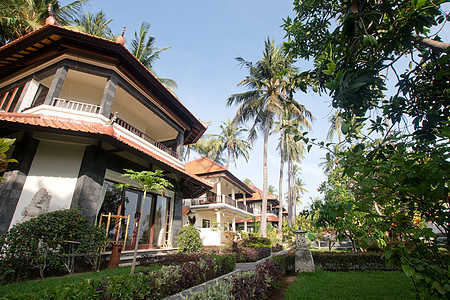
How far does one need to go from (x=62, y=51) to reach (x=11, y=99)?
332 centimetres

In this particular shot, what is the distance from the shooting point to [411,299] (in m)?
4.34

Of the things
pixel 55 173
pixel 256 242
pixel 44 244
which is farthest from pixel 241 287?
pixel 256 242

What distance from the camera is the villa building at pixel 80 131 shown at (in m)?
6.50

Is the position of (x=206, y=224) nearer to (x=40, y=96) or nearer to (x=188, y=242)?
(x=188, y=242)

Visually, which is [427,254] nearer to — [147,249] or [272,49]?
[147,249]

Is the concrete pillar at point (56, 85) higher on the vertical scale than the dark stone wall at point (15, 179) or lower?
higher

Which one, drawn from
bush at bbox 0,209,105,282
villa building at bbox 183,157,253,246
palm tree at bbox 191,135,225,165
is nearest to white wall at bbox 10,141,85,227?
bush at bbox 0,209,105,282

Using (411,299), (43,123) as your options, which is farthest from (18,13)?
(411,299)

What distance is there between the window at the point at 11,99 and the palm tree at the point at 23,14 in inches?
177

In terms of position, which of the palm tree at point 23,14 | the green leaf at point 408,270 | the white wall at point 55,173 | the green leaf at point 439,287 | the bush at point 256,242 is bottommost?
the bush at point 256,242

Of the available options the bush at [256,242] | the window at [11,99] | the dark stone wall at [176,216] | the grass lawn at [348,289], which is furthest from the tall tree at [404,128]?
the bush at [256,242]

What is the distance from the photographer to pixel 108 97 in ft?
27.7

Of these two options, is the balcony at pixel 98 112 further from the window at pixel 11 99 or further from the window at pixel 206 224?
the window at pixel 206 224

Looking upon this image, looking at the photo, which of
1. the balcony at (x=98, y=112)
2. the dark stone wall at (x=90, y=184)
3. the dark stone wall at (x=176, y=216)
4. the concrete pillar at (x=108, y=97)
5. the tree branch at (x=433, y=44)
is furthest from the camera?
the dark stone wall at (x=176, y=216)
